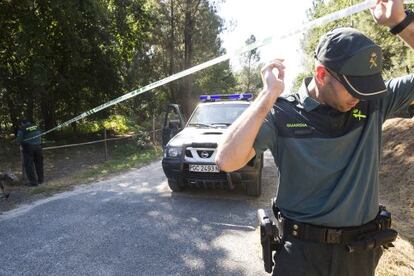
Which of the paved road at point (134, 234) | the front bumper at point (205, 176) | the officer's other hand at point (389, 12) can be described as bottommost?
the paved road at point (134, 234)

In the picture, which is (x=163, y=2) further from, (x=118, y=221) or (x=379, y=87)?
(x=379, y=87)

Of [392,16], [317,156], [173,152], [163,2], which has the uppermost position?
[163,2]

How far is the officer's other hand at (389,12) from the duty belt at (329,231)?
3.43 ft

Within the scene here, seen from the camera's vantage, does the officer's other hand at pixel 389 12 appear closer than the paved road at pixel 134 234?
Yes

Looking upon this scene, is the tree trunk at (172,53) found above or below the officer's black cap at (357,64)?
above

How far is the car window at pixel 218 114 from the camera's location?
8281 mm

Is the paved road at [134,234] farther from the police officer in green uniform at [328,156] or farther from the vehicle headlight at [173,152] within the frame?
the police officer in green uniform at [328,156]

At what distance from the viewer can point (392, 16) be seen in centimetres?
195

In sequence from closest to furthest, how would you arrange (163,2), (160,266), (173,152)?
(160,266), (173,152), (163,2)

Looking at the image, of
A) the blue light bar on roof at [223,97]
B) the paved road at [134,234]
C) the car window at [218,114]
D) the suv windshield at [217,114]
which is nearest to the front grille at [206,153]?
the paved road at [134,234]

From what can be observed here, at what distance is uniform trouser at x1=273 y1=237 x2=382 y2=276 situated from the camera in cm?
199

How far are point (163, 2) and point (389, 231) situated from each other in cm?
2744

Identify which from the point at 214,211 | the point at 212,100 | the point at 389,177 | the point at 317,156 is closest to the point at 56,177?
the point at 212,100

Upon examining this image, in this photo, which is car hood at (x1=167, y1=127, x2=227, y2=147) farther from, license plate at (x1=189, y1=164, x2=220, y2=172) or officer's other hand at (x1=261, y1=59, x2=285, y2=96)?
officer's other hand at (x1=261, y1=59, x2=285, y2=96)
